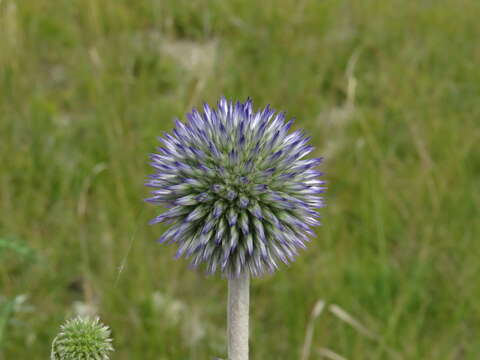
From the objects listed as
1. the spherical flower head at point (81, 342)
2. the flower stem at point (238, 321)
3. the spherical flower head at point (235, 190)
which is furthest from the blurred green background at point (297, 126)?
the flower stem at point (238, 321)

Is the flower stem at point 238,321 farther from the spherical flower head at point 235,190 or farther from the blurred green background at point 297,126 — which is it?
the blurred green background at point 297,126

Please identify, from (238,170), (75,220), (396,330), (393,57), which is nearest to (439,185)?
(396,330)

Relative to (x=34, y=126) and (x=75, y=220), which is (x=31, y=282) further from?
(x=34, y=126)

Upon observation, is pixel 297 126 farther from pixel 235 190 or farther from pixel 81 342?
pixel 81 342

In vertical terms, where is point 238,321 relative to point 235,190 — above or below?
below

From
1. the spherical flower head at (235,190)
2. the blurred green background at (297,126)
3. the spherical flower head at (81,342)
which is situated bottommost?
the spherical flower head at (81,342)

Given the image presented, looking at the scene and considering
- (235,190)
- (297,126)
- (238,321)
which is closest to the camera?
(238,321)

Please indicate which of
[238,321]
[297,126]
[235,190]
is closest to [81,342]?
[238,321]
